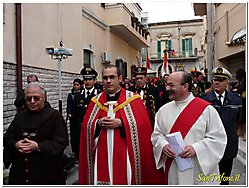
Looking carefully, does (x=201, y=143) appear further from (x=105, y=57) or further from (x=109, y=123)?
(x=105, y=57)

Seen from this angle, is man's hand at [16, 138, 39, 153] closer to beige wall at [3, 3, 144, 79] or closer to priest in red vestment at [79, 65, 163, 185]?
priest in red vestment at [79, 65, 163, 185]

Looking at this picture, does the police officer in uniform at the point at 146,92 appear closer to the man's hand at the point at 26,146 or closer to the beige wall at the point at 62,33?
the man's hand at the point at 26,146

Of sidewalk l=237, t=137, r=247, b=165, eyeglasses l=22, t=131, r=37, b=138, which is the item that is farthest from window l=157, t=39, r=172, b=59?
eyeglasses l=22, t=131, r=37, b=138

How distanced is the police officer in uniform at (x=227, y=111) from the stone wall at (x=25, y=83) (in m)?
4.48

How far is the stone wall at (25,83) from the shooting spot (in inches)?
263

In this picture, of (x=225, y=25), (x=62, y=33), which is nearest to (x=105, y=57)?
(x=62, y=33)

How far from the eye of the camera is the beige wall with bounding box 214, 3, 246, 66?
11047 millimetres

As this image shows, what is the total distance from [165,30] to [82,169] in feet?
132

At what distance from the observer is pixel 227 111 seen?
391 centimetres

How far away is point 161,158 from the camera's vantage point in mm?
3283

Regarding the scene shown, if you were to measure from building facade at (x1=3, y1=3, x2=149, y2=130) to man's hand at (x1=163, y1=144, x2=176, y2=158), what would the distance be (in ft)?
15.1

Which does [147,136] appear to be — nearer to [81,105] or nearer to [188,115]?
[188,115]

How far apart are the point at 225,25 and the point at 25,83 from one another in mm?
9360

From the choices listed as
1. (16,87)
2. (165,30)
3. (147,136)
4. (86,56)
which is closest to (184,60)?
(165,30)
